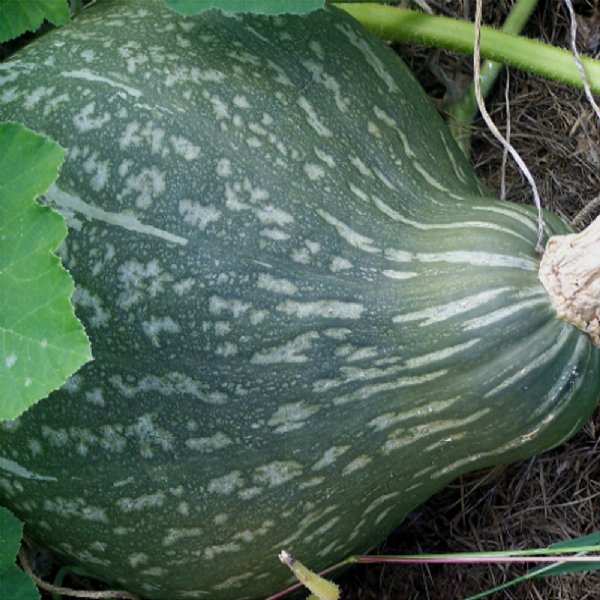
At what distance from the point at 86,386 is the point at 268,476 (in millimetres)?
306

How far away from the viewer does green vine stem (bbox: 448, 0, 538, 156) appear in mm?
2156

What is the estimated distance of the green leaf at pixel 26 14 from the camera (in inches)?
66.1

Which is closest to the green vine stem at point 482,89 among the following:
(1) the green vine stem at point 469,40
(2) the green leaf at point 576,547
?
(1) the green vine stem at point 469,40

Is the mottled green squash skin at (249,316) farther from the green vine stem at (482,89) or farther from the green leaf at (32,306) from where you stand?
the green vine stem at (482,89)

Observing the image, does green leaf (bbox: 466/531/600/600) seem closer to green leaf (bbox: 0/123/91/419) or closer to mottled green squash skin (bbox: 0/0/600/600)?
mottled green squash skin (bbox: 0/0/600/600)

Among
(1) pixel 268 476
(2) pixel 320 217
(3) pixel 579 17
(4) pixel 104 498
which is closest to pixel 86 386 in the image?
(4) pixel 104 498

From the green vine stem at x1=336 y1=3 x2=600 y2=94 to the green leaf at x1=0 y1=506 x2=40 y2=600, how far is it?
3.59ft

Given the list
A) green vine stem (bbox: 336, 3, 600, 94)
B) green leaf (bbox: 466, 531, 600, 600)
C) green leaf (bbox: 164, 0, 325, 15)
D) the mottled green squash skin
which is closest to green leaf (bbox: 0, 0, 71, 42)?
the mottled green squash skin

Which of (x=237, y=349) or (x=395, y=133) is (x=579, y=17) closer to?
(x=395, y=133)

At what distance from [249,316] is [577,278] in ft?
1.62

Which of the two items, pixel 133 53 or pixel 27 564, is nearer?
pixel 133 53

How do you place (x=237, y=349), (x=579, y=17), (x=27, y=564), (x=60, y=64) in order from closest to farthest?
(x=237, y=349) → (x=60, y=64) → (x=27, y=564) → (x=579, y=17)

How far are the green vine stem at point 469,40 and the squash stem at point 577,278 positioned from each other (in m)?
0.44

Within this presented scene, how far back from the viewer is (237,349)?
1527mm
